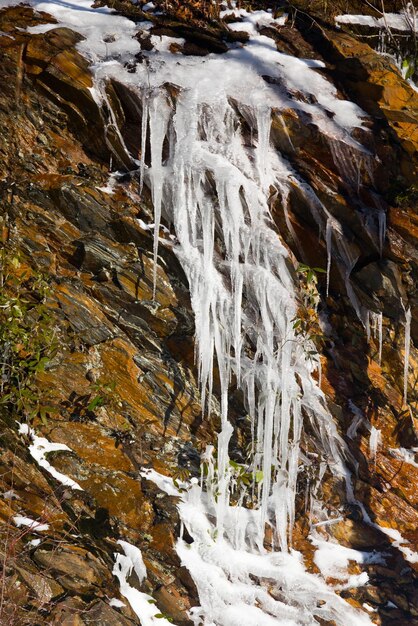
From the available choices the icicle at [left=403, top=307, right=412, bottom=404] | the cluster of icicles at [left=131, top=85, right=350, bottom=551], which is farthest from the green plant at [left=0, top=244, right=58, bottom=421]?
the icicle at [left=403, top=307, right=412, bottom=404]

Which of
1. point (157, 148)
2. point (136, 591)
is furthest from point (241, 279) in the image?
point (136, 591)

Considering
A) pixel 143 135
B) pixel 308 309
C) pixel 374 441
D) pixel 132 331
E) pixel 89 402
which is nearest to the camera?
pixel 89 402

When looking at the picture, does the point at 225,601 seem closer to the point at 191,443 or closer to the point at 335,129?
the point at 191,443

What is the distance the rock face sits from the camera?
368 cm

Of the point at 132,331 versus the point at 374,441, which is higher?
the point at 132,331

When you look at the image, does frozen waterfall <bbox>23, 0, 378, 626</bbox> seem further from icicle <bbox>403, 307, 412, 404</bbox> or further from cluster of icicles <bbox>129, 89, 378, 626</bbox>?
icicle <bbox>403, 307, 412, 404</bbox>

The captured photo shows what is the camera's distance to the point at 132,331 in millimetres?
4754

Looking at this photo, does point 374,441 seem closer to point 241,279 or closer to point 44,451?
point 241,279

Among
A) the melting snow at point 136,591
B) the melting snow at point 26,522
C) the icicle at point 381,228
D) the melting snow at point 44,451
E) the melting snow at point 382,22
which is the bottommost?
the melting snow at point 136,591

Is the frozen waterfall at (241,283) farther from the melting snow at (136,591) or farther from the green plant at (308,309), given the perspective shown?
the melting snow at (136,591)

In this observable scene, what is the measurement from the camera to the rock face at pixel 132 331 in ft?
12.1

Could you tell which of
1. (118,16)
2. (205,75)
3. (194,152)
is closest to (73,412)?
(194,152)

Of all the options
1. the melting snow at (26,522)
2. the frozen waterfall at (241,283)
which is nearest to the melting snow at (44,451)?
the melting snow at (26,522)

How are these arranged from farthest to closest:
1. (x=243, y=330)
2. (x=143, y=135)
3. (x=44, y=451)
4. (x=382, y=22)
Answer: (x=382, y=22)
(x=243, y=330)
(x=143, y=135)
(x=44, y=451)
